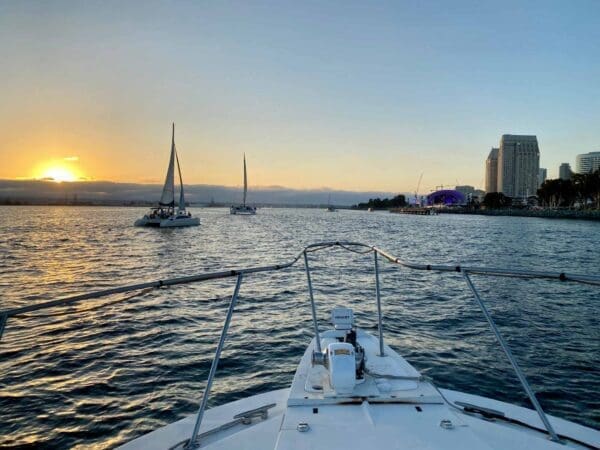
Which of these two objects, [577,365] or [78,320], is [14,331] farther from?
[577,365]

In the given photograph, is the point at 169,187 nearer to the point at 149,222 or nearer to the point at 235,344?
the point at 149,222

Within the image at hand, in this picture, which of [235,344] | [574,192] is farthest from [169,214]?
[574,192]

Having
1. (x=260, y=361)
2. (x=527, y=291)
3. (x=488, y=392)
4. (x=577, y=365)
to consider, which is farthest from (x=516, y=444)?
(x=527, y=291)

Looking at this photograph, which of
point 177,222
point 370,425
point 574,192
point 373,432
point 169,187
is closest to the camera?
point 373,432

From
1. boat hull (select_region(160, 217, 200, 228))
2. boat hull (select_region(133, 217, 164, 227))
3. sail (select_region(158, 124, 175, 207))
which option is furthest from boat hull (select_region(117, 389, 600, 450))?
sail (select_region(158, 124, 175, 207))

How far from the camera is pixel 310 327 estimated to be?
12.8 metres

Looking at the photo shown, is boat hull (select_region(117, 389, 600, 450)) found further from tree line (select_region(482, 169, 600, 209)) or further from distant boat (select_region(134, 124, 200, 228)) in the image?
tree line (select_region(482, 169, 600, 209))

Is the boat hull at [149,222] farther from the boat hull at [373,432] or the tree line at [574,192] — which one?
the tree line at [574,192]

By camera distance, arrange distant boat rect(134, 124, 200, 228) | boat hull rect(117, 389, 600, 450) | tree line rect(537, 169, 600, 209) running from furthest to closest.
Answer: tree line rect(537, 169, 600, 209) < distant boat rect(134, 124, 200, 228) < boat hull rect(117, 389, 600, 450)

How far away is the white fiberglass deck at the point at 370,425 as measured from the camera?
363cm

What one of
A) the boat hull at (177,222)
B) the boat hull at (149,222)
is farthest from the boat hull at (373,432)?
the boat hull at (149,222)

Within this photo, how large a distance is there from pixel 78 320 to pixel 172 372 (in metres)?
5.97

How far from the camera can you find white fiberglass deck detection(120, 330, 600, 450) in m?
3.63

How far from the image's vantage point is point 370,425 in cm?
387
